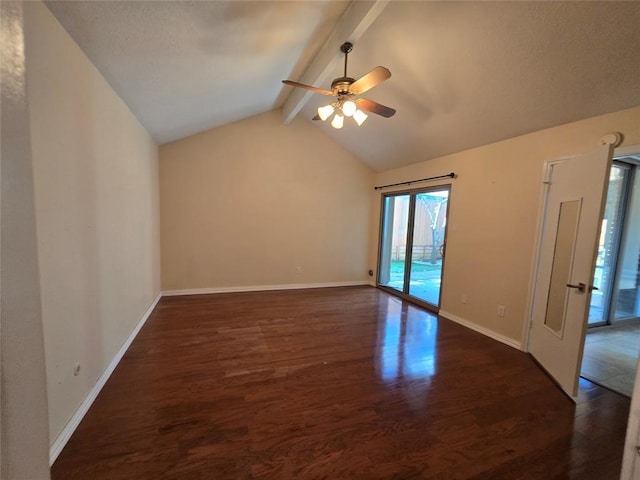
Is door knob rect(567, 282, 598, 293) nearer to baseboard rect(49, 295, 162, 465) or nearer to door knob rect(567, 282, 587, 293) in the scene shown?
door knob rect(567, 282, 587, 293)

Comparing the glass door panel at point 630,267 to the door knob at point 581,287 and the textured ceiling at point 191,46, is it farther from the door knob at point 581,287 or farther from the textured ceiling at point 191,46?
the textured ceiling at point 191,46

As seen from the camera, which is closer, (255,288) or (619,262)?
(619,262)

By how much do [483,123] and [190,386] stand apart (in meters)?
3.92

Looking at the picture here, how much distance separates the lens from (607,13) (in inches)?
66.9

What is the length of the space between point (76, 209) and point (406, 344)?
311cm

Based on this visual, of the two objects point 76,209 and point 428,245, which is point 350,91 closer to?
point 76,209

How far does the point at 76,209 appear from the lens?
5.44ft

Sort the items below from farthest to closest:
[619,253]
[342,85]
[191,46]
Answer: [619,253]
[342,85]
[191,46]

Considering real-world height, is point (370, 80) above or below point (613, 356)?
above

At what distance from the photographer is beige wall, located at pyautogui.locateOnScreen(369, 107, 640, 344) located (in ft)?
8.34

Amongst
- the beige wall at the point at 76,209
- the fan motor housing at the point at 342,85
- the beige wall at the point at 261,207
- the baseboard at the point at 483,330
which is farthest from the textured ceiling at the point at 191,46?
the baseboard at the point at 483,330

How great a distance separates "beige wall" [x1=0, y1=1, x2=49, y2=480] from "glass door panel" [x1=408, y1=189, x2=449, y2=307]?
166 inches

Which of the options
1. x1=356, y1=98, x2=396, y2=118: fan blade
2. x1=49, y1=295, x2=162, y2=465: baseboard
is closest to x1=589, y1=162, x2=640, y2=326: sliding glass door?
x1=356, y1=98, x2=396, y2=118: fan blade

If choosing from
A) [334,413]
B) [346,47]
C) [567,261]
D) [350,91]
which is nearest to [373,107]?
[350,91]
